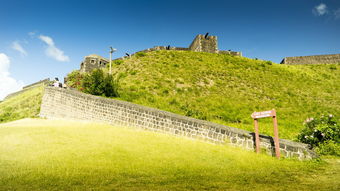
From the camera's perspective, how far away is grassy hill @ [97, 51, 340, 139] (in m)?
14.7

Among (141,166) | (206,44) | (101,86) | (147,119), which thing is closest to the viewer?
(141,166)

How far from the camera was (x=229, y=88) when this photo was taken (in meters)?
20.5

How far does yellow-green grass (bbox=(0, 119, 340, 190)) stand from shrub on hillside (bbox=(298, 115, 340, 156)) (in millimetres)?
636

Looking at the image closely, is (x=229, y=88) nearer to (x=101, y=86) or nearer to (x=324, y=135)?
(x=101, y=86)

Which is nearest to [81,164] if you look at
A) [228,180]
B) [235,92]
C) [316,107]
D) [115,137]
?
[115,137]

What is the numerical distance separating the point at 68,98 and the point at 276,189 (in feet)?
40.3

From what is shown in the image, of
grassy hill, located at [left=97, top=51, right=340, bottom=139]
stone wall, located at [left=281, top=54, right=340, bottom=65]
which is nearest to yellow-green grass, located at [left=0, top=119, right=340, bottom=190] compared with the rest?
grassy hill, located at [left=97, top=51, right=340, bottom=139]

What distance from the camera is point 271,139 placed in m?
7.11

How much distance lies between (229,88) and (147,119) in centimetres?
1327

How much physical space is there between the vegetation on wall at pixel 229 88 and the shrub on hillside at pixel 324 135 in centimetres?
261

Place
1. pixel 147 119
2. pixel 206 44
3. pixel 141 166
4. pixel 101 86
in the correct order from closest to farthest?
pixel 141 166 < pixel 147 119 < pixel 101 86 < pixel 206 44

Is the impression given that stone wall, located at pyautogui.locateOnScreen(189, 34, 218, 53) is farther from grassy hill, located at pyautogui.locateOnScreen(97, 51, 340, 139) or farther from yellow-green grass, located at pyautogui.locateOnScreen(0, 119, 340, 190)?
yellow-green grass, located at pyautogui.locateOnScreen(0, 119, 340, 190)

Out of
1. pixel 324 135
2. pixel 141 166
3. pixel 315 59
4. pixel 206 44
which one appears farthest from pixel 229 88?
pixel 315 59

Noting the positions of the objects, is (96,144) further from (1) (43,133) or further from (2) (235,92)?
(2) (235,92)
